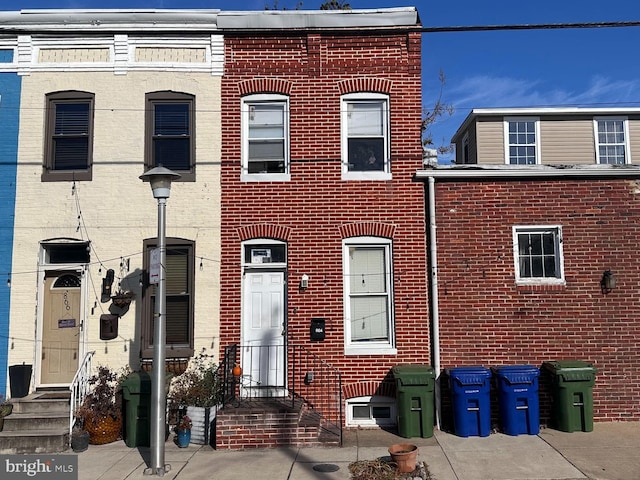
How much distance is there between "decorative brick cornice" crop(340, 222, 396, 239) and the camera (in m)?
8.88

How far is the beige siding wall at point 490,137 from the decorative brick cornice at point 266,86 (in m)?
9.04

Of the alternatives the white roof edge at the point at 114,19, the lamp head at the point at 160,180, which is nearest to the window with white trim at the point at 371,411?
the lamp head at the point at 160,180

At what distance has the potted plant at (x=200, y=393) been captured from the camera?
7789 mm

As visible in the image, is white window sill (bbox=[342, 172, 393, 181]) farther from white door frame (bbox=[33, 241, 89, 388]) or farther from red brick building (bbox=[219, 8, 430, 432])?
white door frame (bbox=[33, 241, 89, 388])

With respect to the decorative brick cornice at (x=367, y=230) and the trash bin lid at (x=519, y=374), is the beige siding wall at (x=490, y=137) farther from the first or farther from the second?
the trash bin lid at (x=519, y=374)

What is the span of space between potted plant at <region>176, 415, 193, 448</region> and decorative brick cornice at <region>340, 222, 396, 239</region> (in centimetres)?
385

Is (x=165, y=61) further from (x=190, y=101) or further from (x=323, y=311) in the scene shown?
(x=323, y=311)

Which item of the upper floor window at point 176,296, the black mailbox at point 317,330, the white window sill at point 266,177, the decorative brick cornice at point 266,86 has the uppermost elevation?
the decorative brick cornice at point 266,86

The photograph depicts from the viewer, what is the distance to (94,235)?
29.1 feet

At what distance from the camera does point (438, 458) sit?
6.95 m

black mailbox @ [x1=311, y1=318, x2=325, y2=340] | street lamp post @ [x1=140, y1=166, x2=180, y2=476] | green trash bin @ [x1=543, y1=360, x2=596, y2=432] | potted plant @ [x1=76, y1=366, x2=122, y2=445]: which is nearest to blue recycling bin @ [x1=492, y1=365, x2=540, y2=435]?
green trash bin @ [x1=543, y1=360, x2=596, y2=432]

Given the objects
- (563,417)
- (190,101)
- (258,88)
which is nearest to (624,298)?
(563,417)

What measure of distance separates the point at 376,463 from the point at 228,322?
3471 millimetres

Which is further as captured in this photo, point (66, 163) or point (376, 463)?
point (66, 163)
